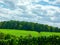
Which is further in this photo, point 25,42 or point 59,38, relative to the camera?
point 59,38

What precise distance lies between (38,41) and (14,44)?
1083 inches

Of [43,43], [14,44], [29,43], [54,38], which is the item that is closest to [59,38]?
[54,38]

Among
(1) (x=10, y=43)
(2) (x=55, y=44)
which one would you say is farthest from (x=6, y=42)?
(2) (x=55, y=44)

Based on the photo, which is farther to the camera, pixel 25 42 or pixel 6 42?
pixel 25 42

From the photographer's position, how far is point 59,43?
184750 mm

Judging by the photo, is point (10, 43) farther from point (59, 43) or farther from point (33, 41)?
point (59, 43)

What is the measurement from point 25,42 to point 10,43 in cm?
2015

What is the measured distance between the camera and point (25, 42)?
177875 mm

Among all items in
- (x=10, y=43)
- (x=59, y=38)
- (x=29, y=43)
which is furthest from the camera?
(x=59, y=38)

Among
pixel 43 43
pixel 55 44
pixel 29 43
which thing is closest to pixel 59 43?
pixel 55 44

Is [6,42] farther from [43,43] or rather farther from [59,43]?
[59,43]

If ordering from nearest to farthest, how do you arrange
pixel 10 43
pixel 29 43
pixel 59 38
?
pixel 10 43 < pixel 29 43 < pixel 59 38

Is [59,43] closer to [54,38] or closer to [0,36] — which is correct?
[54,38]

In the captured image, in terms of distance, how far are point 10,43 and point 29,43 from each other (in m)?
21.8
